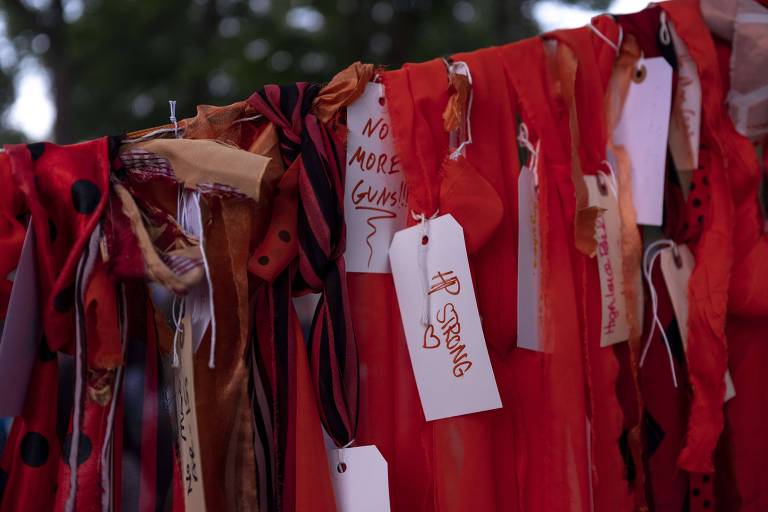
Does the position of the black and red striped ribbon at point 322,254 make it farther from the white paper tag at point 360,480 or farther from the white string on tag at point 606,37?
the white string on tag at point 606,37

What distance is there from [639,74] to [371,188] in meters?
0.30

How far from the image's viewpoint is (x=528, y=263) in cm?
58

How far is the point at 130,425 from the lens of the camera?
0.53 meters

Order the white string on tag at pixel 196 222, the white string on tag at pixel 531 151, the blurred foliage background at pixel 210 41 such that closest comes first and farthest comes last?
the white string on tag at pixel 196 222
the white string on tag at pixel 531 151
the blurred foliage background at pixel 210 41

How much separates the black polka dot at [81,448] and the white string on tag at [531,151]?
1.41 feet

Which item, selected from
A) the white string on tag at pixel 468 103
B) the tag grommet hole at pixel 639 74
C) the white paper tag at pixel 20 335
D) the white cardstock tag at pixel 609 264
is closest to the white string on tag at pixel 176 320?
the white paper tag at pixel 20 335

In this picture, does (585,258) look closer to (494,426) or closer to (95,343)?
(494,426)

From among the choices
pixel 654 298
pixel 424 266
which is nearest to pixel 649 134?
pixel 654 298

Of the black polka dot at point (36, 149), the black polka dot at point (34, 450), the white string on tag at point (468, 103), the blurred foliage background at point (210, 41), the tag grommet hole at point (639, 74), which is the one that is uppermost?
the blurred foliage background at point (210, 41)

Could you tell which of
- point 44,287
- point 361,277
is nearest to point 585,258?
point 361,277

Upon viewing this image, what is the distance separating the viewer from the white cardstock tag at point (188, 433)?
0.48 m

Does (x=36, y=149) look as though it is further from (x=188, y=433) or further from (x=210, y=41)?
(x=210, y=41)

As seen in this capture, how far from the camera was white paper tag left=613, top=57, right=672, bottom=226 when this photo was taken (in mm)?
621

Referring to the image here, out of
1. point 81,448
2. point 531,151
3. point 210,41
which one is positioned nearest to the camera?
point 81,448
